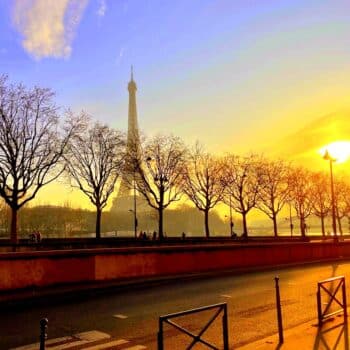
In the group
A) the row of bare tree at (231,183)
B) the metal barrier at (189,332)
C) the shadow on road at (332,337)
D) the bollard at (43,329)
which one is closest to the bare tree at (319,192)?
the row of bare tree at (231,183)

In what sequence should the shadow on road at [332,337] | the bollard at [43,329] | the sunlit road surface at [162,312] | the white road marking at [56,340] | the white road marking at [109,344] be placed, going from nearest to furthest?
the bollard at [43,329]
the shadow on road at [332,337]
the white road marking at [109,344]
the white road marking at [56,340]
the sunlit road surface at [162,312]

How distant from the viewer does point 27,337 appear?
10.1 metres

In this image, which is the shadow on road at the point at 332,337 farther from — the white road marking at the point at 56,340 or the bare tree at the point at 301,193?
the bare tree at the point at 301,193

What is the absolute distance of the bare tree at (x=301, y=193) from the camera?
66.5 metres

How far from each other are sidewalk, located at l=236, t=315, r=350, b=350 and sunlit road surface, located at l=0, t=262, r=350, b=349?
2.46ft

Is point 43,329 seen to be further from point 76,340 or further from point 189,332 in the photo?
point 76,340

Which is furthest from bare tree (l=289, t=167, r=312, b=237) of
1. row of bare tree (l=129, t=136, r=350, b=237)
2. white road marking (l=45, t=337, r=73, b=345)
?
white road marking (l=45, t=337, r=73, b=345)

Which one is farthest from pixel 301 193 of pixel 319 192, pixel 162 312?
pixel 162 312

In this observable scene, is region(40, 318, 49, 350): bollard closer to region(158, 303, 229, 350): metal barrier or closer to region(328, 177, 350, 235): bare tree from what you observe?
region(158, 303, 229, 350): metal barrier

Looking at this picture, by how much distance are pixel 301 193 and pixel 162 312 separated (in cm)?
5936

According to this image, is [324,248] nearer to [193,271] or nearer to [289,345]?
[193,271]

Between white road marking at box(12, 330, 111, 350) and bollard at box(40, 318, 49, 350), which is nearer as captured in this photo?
bollard at box(40, 318, 49, 350)

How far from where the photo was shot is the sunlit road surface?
32.9ft

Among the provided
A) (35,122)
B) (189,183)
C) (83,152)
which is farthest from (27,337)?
(189,183)
